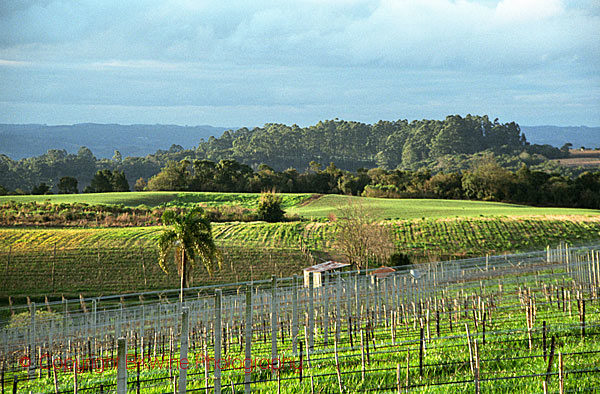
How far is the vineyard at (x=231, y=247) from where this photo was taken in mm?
34219

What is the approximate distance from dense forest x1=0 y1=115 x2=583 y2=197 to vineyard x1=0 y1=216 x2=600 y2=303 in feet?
267

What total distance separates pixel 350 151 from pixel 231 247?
436 ft

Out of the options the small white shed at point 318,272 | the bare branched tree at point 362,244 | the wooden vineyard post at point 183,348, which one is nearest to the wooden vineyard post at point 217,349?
the wooden vineyard post at point 183,348

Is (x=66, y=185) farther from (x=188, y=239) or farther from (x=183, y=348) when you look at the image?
(x=183, y=348)

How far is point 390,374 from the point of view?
8.45 metres

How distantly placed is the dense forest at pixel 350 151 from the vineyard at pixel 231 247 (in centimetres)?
8145

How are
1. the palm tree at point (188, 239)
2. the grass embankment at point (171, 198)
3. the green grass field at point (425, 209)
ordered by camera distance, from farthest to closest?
the grass embankment at point (171, 198), the green grass field at point (425, 209), the palm tree at point (188, 239)

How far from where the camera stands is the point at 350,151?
172 meters

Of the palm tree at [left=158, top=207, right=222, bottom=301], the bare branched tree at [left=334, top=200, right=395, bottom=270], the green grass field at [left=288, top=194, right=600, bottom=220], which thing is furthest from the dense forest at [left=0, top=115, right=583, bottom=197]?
the palm tree at [left=158, top=207, right=222, bottom=301]

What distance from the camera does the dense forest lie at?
133 metres

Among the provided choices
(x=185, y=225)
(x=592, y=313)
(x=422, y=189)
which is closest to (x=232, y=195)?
(x=422, y=189)

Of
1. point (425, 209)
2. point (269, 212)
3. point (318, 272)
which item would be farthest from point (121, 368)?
point (425, 209)

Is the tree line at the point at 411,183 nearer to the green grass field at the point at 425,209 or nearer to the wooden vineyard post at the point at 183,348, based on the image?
the green grass field at the point at 425,209

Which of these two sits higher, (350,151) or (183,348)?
(350,151)
